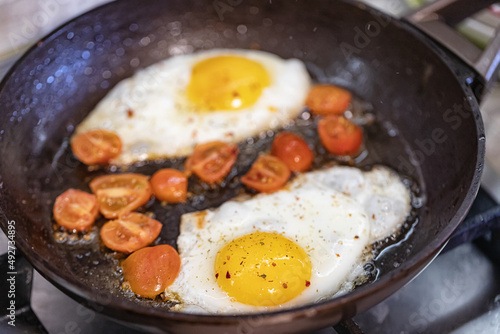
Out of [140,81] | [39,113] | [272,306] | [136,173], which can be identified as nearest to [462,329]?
[272,306]

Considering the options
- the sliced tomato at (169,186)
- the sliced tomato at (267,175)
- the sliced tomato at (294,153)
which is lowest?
the sliced tomato at (169,186)

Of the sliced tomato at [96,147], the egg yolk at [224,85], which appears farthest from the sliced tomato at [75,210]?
the egg yolk at [224,85]

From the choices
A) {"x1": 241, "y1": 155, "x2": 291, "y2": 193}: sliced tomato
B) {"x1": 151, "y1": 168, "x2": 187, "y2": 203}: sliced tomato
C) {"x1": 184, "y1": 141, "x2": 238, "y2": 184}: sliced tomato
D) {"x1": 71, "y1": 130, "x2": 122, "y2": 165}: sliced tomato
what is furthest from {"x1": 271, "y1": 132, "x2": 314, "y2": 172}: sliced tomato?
{"x1": 71, "y1": 130, "x2": 122, "y2": 165}: sliced tomato

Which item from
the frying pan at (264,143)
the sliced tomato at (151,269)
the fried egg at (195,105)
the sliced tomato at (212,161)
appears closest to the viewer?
the frying pan at (264,143)

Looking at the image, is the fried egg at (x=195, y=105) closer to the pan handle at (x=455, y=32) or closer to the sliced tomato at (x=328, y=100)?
the sliced tomato at (x=328, y=100)

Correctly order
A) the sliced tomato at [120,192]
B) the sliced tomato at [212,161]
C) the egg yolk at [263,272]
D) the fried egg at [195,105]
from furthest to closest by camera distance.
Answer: the fried egg at [195,105]
the sliced tomato at [212,161]
the sliced tomato at [120,192]
the egg yolk at [263,272]
